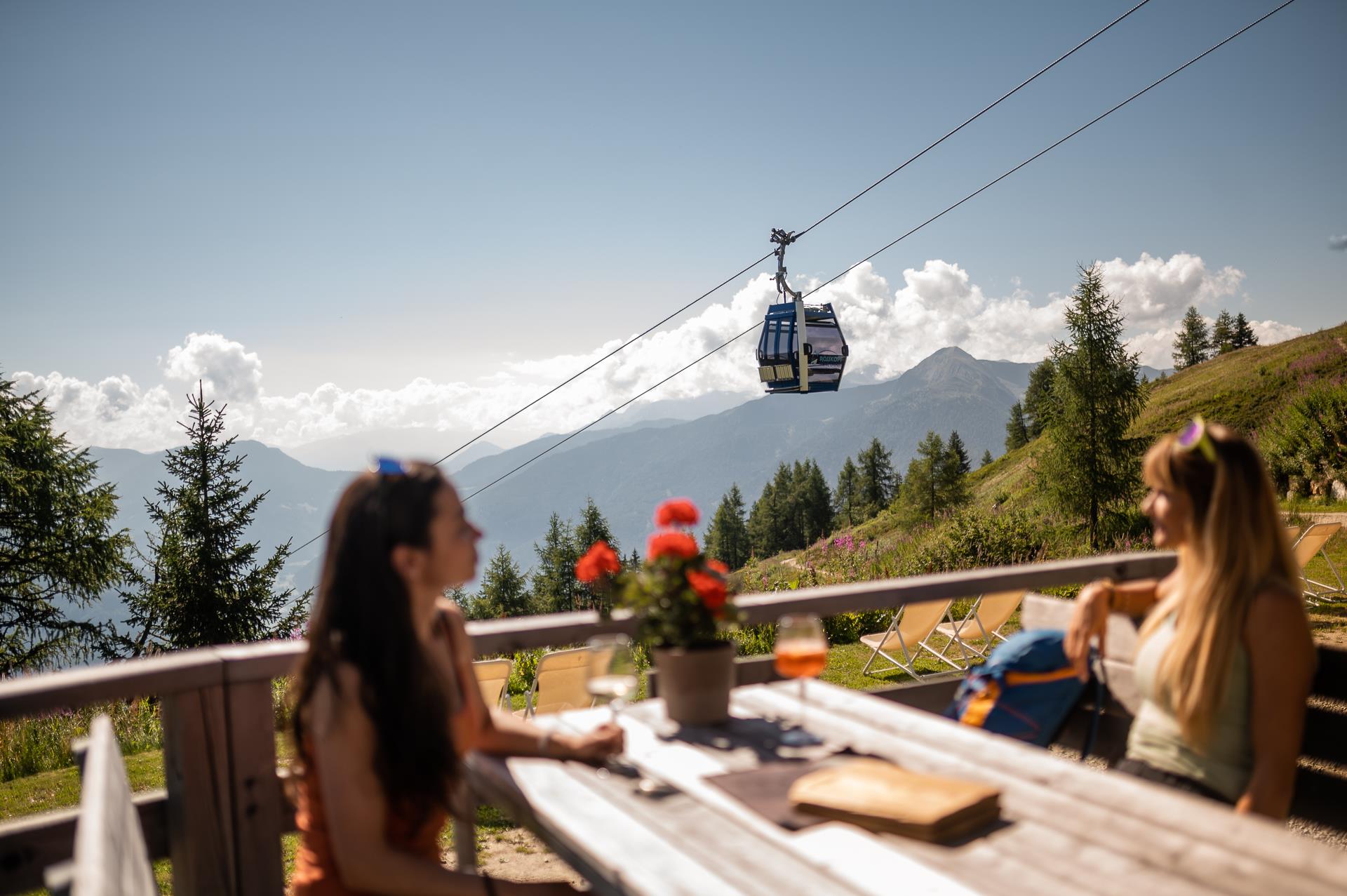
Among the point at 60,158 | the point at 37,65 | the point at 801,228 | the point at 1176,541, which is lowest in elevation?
the point at 1176,541

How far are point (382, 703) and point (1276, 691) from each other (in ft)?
5.88

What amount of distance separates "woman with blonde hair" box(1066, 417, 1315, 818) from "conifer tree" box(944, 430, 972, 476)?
51928 mm

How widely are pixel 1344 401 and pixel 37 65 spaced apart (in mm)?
78520

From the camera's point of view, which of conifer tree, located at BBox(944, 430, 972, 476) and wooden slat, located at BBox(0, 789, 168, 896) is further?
conifer tree, located at BBox(944, 430, 972, 476)

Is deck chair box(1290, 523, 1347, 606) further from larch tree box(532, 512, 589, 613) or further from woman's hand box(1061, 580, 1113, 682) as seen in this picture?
larch tree box(532, 512, 589, 613)

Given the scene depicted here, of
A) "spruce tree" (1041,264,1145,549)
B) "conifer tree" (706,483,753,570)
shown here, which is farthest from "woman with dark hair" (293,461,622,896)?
"conifer tree" (706,483,753,570)

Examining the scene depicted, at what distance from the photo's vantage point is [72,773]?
7.29 m

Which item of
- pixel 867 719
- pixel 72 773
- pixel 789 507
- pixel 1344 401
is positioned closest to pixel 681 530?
pixel 867 719

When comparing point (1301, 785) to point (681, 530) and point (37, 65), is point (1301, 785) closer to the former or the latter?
point (681, 530)

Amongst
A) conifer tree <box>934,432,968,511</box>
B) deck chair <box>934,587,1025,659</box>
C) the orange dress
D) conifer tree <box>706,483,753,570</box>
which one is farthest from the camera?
conifer tree <box>706,483,753,570</box>

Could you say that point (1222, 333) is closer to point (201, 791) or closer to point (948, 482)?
point (948, 482)

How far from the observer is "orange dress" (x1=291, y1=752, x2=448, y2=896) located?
1559 mm

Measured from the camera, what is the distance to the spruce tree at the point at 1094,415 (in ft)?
56.4

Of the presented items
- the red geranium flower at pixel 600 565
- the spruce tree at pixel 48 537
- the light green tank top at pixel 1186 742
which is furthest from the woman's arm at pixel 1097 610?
the spruce tree at pixel 48 537
